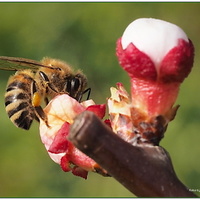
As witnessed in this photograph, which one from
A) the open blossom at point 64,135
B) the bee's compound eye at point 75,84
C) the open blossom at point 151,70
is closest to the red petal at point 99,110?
the open blossom at point 64,135

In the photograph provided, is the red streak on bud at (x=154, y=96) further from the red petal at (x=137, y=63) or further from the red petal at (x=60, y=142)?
the red petal at (x=60, y=142)

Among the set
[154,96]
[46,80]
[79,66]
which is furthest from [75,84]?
[79,66]

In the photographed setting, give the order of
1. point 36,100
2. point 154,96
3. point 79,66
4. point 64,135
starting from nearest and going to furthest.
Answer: point 154,96
point 64,135
point 36,100
point 79,66

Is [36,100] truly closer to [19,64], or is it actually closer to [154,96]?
[19,64]

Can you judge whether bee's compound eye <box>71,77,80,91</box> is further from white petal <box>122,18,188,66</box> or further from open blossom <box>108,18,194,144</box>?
white petal <box>122,18,188,66</box>

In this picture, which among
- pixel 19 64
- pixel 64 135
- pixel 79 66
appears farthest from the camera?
pixel 79 66

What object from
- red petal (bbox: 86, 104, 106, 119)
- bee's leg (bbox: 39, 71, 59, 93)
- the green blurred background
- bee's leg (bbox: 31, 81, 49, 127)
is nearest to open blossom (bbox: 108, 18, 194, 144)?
red petal (bbox: 86, 104, 106, 119)
